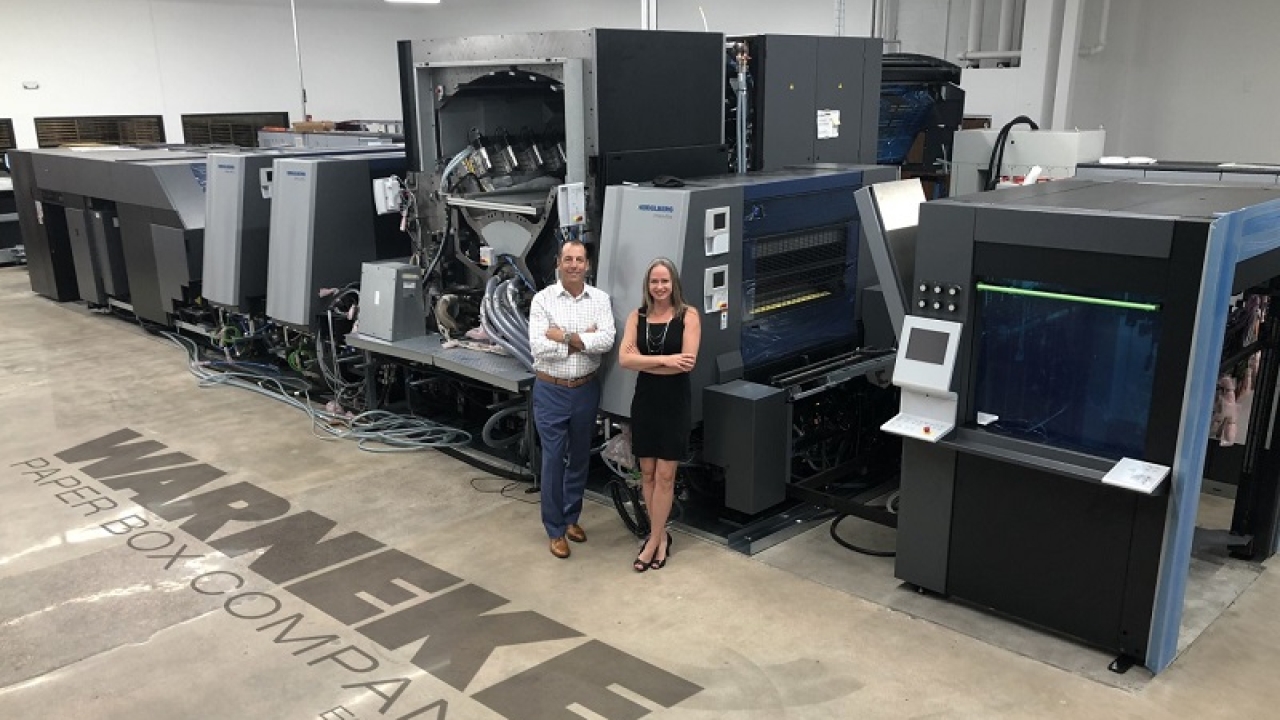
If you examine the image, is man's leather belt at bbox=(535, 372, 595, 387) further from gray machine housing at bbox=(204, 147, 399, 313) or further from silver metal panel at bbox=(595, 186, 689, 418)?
gray machine housing at bbox=(204, 147, 399, 313)

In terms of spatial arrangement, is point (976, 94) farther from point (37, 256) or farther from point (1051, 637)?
point (37, 256)

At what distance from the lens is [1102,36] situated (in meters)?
8.94

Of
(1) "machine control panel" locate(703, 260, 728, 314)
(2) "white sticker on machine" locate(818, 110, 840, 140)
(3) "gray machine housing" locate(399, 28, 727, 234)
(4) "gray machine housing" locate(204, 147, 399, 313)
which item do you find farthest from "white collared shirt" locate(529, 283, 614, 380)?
(4) "gray machine housing" locate(204, 147, 399, 313)

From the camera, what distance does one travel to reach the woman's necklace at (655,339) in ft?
13.0

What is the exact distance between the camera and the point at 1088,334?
336 centimetres

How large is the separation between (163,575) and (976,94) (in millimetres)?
8270

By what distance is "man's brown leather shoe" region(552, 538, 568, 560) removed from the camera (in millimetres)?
4312

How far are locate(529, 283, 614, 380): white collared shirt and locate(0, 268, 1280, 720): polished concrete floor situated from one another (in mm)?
891

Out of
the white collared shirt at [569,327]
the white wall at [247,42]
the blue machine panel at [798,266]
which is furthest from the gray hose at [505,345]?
the white wall at [247,42]

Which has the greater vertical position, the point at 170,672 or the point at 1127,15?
the point at 1127,15

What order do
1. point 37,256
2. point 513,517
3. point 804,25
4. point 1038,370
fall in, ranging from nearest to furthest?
point 1038,370 < point 513,517 < point 37,256 < point 804,25

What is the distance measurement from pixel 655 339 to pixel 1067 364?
1568 mm

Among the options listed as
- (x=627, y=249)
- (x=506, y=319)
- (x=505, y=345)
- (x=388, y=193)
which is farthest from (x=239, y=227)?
(x=627, y=249)

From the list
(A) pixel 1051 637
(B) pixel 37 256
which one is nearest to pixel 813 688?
(A) pixel 1051 637
